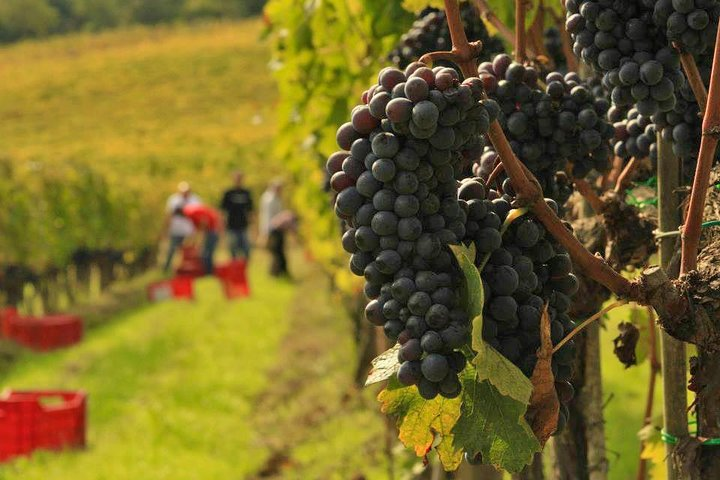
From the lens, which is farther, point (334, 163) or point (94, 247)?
point (94, 247)


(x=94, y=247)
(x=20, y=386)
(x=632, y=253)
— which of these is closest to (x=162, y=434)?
(x=20, y=386)

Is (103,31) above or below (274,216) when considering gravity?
above

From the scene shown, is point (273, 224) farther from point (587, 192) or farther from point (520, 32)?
point (520, 32)

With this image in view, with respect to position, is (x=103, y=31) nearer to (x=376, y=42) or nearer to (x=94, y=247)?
(x=94, y=247)

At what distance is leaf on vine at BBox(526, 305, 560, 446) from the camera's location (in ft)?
A: 5.25

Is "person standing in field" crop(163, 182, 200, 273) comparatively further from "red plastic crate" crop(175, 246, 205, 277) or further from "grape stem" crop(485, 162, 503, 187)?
"grape stem" crop(485, 162, 503, 187)

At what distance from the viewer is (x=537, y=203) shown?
1.66m

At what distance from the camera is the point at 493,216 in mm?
1638

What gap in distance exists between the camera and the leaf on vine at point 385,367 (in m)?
1.65

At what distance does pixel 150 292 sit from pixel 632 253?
44.1ft

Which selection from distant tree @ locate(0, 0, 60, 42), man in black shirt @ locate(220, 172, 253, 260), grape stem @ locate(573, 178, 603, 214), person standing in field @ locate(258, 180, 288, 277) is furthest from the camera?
distant tree @ locate(0, 0, 60, 42)

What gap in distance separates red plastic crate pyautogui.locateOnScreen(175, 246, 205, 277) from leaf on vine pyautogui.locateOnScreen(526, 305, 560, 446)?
14.9 metres

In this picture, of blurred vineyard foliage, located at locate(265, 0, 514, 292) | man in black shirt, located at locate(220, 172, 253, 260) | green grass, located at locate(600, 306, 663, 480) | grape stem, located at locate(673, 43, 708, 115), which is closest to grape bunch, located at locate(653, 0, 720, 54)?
grape stem, located at locate(673, 43, 708, 115)

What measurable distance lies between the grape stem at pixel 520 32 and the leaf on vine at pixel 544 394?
79 centimetres
